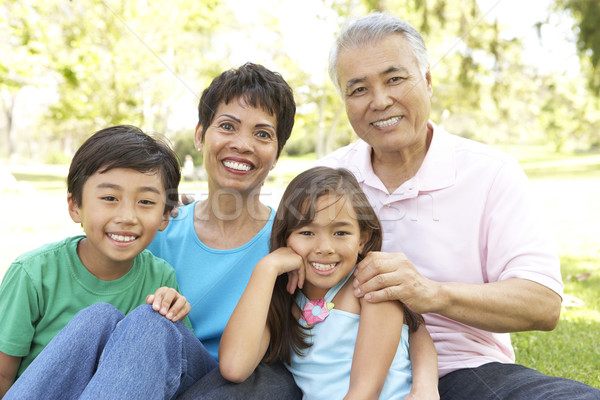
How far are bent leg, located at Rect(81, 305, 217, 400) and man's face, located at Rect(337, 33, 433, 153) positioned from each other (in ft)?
4.31

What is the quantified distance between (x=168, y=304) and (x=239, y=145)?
915 mm

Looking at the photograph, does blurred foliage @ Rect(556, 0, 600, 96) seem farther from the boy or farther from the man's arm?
the boy

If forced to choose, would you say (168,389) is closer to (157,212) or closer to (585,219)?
(157,212)

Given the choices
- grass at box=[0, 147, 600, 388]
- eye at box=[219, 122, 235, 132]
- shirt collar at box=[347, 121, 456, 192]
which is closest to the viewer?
shirt collar at box=[347, 121, 456, 192]

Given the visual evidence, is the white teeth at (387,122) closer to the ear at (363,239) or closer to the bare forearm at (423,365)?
the ear at (363,239)

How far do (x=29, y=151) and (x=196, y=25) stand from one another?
29979mm

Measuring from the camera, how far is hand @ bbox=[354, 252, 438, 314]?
80.0 inches

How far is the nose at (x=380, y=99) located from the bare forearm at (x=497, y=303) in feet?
2.99

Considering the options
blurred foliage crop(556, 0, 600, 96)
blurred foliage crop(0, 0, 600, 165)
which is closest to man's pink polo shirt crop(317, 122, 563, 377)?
blurred foliage crop(0, 0, 600, 165)

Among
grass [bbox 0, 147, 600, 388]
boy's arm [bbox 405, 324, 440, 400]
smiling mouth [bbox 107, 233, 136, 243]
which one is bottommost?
grass [bbox 0, 147, 600, 388]

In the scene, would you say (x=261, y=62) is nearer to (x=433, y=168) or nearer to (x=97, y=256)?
(x=433, y=168)

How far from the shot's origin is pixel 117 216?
2.28 metres

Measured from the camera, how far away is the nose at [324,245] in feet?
7.24

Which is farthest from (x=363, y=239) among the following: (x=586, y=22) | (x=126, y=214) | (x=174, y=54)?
(x=174, y=54)
